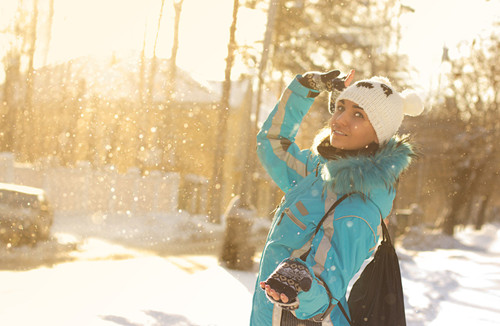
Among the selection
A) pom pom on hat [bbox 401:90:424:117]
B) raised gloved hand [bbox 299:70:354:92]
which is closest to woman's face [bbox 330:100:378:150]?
raised gloved hand [bbox 299:70:354:92]

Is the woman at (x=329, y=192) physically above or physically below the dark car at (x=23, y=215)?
above

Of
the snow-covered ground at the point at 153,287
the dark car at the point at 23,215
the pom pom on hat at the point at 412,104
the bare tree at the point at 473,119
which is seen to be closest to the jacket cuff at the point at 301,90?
the pom pom on hat at the point at 412,104

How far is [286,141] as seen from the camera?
2.72 metres

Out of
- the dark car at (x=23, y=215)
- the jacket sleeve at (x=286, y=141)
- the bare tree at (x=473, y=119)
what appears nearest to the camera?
the jacket sleeve at (x=286, y=141)

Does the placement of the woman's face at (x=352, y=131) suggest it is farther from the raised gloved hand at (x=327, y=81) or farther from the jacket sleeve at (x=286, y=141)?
the jacket sleeve at (x=286, y=141)

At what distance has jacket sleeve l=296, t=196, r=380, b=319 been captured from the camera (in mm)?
1854

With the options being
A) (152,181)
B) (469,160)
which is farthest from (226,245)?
(469,160)

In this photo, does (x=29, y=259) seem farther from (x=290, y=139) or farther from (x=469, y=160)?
(x=469, y=160)

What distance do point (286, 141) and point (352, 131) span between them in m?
0.45

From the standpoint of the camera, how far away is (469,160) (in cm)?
2561

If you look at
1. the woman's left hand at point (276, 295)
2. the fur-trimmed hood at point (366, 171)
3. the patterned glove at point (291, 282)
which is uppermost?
the fur-trimmed hood at point (366, 171)

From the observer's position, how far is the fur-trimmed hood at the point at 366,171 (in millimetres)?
2109

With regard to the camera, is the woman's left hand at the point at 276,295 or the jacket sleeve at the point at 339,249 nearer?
the woman's left hand at the point at 276,295

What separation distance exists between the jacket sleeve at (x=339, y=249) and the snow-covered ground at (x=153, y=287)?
3.98m
